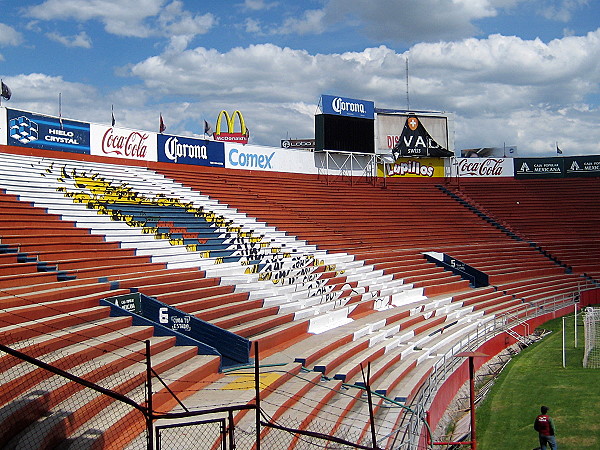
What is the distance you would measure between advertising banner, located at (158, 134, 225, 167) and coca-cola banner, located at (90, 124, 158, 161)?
1.64ft

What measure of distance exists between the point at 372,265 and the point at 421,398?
1163cm

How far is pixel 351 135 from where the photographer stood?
31844 millimetres

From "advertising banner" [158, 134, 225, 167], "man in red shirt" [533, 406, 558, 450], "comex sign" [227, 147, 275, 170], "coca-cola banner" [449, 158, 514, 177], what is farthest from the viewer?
"coca-cola banner" [449, 158, 514, 177]

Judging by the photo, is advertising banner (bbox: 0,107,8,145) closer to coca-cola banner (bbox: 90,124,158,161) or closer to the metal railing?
coca-cola banner (bbox: 90,124,158,161)

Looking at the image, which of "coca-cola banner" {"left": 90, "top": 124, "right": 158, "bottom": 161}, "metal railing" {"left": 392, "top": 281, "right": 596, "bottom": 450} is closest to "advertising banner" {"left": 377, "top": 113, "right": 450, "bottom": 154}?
"metal railing" {"left": 392, "top": 281, "right": 596, "bottom": 450}

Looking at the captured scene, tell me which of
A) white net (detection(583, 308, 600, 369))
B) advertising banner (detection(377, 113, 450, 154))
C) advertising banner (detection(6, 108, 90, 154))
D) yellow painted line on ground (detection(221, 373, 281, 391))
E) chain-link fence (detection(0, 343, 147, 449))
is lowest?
white net (detection(583, 308, 600, 369))

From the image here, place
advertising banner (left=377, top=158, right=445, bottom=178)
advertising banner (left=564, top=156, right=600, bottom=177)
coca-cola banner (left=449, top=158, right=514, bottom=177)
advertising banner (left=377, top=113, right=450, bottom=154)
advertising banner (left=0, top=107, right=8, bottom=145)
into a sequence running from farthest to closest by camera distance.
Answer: advertising banner (left=564, top=156, right=600, bottom=177), coca-cola banner (left=449, top=158, right=514, bottom=177), advertising banner (left=377, top=158, right=445, bottom=178), advertising banner (left=377, top=113, right=450, bottom=154), advertising banner (left=0, top=107, right=8, bottom=145)

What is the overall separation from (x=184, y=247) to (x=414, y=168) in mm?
20203

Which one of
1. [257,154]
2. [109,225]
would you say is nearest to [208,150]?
[257,154]

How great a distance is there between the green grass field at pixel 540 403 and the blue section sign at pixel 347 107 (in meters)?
16.3

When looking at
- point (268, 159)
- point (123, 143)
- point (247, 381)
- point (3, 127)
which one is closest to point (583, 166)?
point (268, 159)

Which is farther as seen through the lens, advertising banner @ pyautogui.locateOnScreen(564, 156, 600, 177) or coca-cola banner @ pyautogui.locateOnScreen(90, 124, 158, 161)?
advertising banner @ pyautogui.locateOnScreen(564, 156, 600, 177)

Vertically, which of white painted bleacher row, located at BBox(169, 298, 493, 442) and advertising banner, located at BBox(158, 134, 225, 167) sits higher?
advertising banner, located at BBox(158, 134, 225, 167)

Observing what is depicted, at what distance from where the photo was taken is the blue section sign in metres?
30.3
